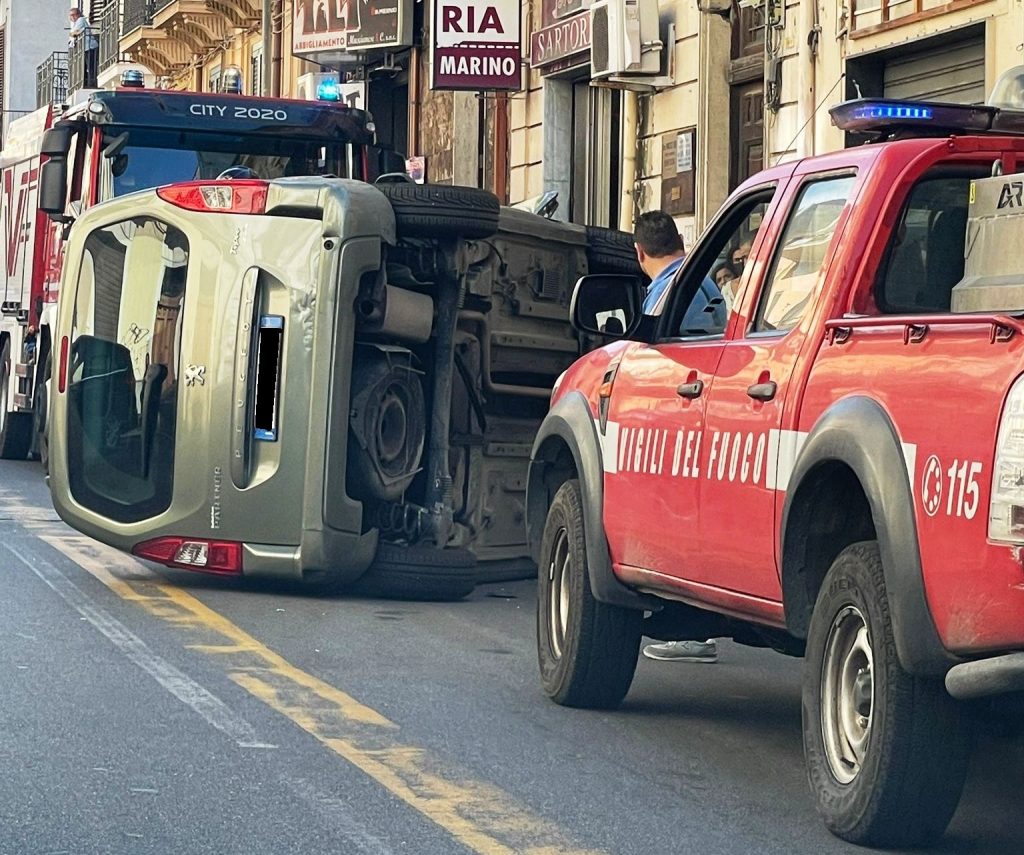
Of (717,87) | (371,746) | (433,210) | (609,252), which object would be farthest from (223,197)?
(717,87)

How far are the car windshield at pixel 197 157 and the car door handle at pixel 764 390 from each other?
32.6ft

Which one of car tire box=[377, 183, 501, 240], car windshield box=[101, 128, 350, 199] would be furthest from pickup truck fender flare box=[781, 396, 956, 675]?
car windshield box=[101, 128, 350, 199]

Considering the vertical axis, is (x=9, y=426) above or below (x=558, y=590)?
above

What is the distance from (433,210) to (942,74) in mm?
6312

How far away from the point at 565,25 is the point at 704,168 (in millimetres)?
3791

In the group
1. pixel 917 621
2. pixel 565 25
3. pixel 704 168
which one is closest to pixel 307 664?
pixel 917 621

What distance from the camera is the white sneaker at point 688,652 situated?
365 inches

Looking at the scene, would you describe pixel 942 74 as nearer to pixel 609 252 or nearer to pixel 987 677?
pixel 609 252

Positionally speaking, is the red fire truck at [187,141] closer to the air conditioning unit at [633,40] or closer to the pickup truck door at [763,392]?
the air conditioning unit at [633,40]

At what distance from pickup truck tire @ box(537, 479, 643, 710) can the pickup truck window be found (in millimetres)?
1949

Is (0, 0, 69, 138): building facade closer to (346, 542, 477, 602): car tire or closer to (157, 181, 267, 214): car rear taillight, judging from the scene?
(157, 181, 267, 214): car rear taillight

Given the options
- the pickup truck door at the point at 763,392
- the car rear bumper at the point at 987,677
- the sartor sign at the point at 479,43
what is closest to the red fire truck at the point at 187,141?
the sartor sign at the point at 479,43

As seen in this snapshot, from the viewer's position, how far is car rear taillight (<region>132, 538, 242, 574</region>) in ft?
35.9

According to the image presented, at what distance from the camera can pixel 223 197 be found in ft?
36.2
